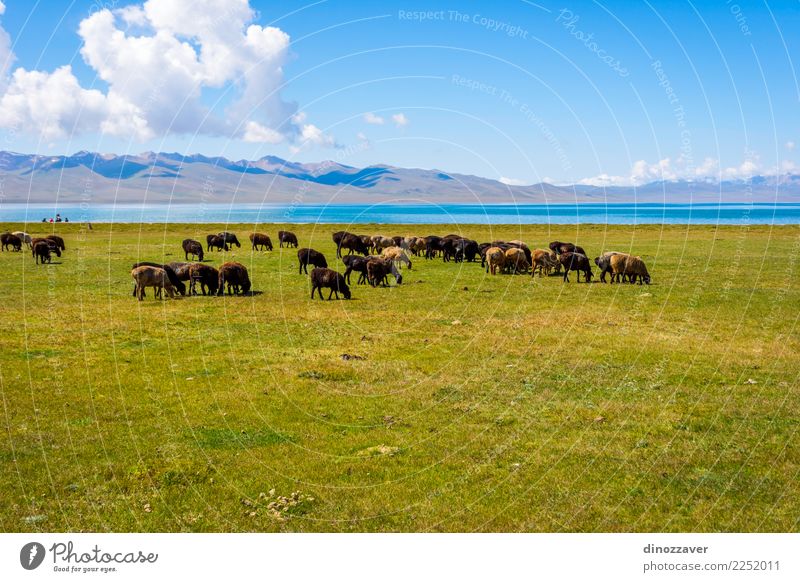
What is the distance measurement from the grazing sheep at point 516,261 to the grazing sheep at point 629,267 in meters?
6.76

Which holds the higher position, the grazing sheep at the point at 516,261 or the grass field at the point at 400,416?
the grazing sheep at the point at 516,261

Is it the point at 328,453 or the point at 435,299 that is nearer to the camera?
the point at 328,453

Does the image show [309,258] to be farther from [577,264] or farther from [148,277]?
[577,264]

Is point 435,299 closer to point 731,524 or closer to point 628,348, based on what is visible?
point 628,348

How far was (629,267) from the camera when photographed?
121 feet

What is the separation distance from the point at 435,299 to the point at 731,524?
858 inches

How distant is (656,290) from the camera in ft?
111

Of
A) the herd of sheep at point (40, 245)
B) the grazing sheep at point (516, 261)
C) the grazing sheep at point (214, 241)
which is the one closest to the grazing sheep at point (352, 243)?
the grazing sheep at point (214, 241)

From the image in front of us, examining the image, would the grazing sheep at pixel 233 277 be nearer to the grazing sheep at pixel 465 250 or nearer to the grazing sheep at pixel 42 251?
the grazing sheep at pixel 465 250

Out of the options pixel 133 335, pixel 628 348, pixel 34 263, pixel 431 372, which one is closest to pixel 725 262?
pixel 628 348

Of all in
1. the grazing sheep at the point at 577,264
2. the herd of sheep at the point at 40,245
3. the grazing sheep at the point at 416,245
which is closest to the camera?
the grazing sheep at the point at 577,264

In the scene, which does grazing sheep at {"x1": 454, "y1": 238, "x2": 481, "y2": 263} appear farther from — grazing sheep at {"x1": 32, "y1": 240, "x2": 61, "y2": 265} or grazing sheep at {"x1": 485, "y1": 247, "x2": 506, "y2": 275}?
grazing sheep at {"x1": 32, "y1": 240, "x2": 61, "y2": 265}
